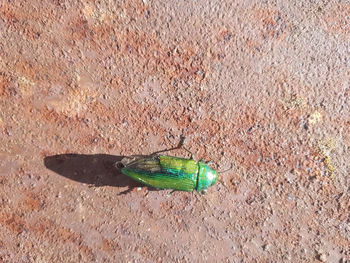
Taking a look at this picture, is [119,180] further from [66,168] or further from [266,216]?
[266,216]

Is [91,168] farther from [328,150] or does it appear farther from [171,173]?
[328,150]


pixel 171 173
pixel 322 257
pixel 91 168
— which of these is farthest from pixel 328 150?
pixel 91 168

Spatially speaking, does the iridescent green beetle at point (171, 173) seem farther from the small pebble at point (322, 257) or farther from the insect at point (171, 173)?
the small pebble at point (322, 257)

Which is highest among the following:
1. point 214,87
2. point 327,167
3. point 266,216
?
point 214,87

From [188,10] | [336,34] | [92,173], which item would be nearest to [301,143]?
[336,34]

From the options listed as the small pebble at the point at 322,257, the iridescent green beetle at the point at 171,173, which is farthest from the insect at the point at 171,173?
the small pebble at the point at 322,257

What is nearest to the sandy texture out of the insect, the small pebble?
the small pebble

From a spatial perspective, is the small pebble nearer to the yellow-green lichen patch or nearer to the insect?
the yellow-green lichen patch
